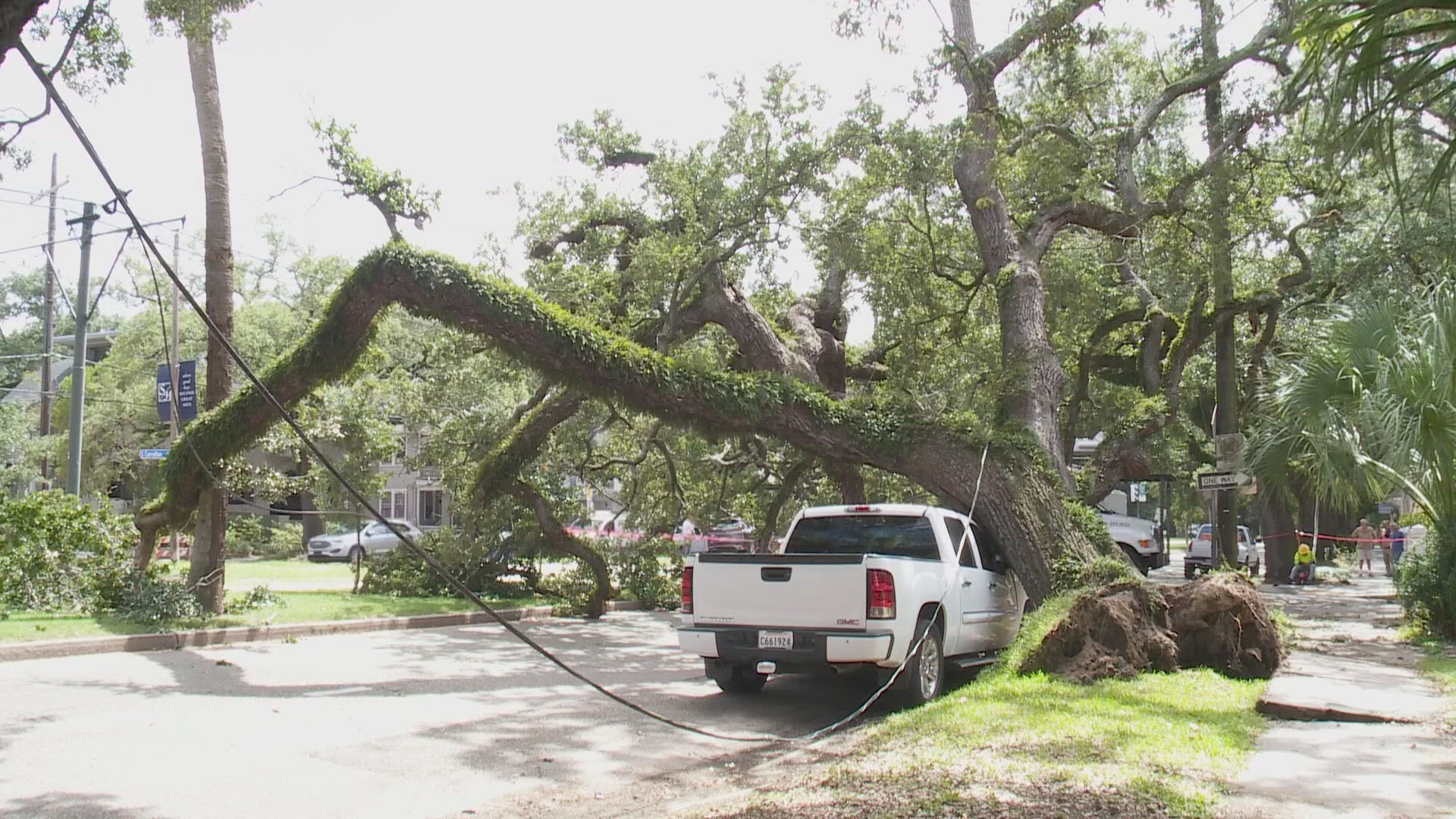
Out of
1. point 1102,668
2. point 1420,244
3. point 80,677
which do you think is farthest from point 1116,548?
point 80,677

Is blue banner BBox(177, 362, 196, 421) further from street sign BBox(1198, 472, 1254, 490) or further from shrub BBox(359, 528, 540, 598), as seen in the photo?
street sign BBox(1198, 472, 1254, 490)

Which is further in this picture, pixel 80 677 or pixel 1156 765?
pixel 80 677

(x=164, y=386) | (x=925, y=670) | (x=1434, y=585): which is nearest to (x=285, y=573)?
(x=164, y=386)

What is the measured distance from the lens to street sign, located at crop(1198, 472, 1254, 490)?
48.1 ft

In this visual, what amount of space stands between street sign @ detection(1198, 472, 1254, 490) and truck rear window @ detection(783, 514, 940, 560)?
6.10 metres

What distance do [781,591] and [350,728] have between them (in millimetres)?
3511

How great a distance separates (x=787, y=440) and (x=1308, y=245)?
41.9ft

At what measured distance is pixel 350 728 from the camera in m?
8.14

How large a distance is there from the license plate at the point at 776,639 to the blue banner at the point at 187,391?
12.0 m

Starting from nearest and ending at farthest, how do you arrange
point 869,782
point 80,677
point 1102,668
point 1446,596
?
point 869,782
point 1102,668
point 80,677
point 1446,596

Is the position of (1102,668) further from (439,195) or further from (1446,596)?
(439,195)

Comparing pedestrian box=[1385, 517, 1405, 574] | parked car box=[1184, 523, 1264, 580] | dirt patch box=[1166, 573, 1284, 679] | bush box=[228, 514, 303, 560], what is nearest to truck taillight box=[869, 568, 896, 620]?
dirt patch box=[1166, 573, 1284, 679]

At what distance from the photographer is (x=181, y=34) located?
10352mm

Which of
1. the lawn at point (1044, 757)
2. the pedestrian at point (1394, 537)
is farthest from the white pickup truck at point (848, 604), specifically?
the pedestrian at point (1394, 537)
